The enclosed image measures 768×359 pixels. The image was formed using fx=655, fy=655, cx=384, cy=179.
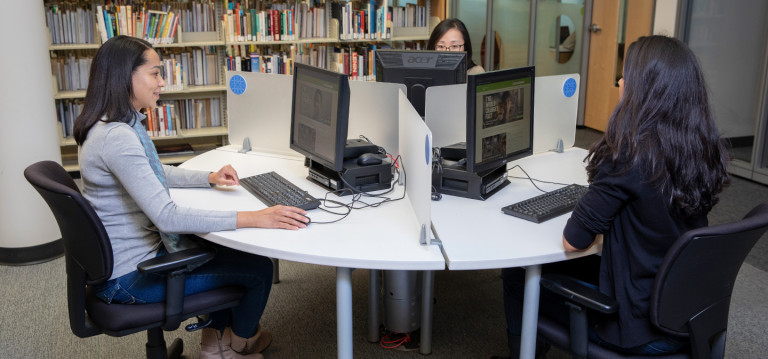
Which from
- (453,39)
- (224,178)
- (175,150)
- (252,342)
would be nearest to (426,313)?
(252,342)

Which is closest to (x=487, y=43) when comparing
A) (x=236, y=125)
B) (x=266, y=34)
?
(x=266, y=34)

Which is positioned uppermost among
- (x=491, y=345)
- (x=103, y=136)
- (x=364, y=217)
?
(x=103, y=136)

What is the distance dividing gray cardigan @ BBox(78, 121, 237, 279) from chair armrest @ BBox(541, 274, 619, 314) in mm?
868

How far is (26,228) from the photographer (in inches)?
124

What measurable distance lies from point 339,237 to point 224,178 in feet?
2.09

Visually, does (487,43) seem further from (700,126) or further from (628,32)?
(700,126)

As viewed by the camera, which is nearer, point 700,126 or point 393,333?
point 700,126

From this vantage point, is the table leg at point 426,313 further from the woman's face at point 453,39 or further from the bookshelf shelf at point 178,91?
the bookshelf shelf at point 178,91

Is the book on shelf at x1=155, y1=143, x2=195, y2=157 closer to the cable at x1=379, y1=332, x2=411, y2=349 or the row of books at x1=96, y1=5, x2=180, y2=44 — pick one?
the row of books at x1=96, y1=5, x2=180, y2=44

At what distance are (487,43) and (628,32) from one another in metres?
1.36

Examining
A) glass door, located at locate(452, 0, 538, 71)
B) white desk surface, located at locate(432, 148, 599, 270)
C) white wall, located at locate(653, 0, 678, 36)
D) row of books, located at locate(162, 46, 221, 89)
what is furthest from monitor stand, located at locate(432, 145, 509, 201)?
glass door, located at locate(452, 0, 538, 71)

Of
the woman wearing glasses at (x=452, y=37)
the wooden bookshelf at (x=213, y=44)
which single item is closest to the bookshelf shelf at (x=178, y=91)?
the wooden bookshelf at (x=213, y=44)

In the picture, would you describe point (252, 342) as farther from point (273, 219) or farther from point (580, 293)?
point (580, 293)

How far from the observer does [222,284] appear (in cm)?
193
